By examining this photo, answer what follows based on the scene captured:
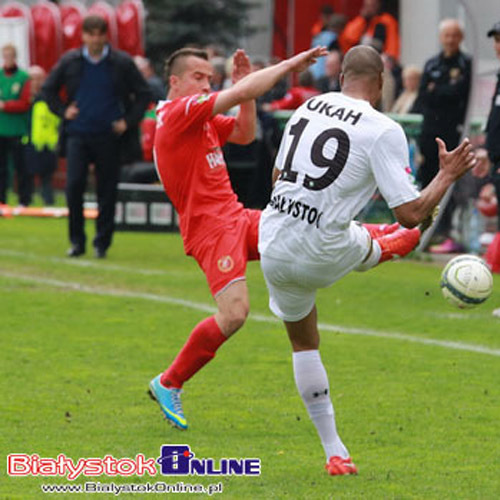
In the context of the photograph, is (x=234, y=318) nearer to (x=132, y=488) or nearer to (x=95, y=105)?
(x=132, y=488)

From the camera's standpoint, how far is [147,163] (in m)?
20.4

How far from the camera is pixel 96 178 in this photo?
1519 cm

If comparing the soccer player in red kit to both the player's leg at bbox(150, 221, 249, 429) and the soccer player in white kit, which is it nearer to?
the player's leg at bbox(150, 221, 249, 429)

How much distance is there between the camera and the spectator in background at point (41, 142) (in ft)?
74.2

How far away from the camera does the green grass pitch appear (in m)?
6.77

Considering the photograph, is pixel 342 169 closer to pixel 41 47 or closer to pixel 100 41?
pixel 100 41

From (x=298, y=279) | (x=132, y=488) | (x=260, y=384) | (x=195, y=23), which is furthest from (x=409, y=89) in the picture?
(x=195, y=23)

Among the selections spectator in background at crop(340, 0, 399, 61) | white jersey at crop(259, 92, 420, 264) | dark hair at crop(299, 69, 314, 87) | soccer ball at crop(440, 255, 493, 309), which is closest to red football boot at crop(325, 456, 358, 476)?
white jersey at crop(259, 92, 420, 264)

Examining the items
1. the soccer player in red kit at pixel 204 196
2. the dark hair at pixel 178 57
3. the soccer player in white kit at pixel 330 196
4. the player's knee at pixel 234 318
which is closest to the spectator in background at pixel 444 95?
the dark hair at pixel 178 57

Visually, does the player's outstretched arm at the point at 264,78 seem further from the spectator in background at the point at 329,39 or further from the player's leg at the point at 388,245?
the spectator in background at the point at 329,39

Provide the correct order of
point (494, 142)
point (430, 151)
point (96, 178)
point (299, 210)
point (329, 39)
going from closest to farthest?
point (299, 210) < point (494, 142) < point (96, 178) < point (430, 151) < point (329, 39)

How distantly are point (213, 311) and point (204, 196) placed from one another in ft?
11.9

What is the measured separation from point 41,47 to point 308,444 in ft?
71.9

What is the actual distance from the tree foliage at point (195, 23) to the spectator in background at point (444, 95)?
1528 cm
